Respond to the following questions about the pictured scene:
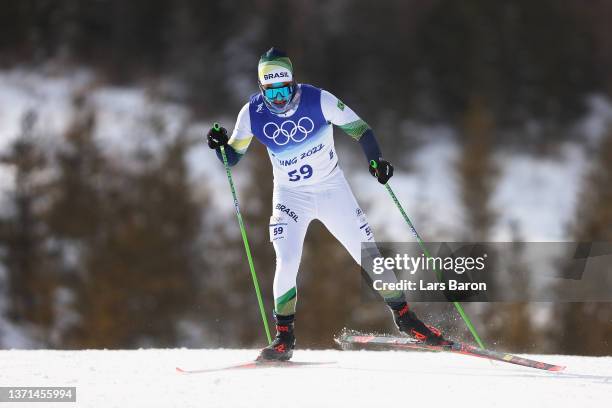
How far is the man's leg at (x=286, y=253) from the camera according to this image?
20.6 ft

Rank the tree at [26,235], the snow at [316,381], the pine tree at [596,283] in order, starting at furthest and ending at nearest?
the tree at [26,235], the pine tree at [596,283], the snow at [316,381]

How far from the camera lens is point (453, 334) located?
25.5ft

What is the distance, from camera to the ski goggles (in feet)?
20.4

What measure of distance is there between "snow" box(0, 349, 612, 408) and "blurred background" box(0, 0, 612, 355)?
1.51 meters

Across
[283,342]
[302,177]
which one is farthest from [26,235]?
[302,177]

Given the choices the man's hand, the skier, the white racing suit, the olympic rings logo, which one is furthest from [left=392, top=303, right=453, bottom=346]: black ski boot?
the man's hand

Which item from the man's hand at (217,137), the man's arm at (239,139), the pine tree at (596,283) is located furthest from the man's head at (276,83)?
the pine tree at (596,283)

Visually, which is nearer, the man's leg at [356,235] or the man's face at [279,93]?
the man's face at [279,93]

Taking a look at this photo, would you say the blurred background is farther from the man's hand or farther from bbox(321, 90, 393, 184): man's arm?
the man's hand

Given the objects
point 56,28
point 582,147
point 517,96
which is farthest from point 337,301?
point 56,28

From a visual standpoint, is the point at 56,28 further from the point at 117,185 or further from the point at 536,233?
the point at 536,233

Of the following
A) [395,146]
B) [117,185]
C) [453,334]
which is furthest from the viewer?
[395,146]

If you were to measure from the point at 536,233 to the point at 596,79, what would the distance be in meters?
17.8

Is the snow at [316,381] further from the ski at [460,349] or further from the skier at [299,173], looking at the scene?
the skier at [299,173]
